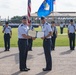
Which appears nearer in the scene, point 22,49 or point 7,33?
point 22,49

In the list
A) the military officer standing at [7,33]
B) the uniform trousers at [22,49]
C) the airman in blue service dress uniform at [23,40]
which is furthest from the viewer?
the military officer standing at [7,33]

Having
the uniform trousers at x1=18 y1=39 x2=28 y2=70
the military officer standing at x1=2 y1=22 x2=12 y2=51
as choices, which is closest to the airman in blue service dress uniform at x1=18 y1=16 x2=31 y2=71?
the uniform trousers at x1=18 y1=39 x2=28 y2=70

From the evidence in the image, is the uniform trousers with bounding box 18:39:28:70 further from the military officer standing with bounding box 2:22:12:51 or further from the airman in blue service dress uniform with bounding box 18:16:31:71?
the military officer standing with bounding box 2:22:12:51

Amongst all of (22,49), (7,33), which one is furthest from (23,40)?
(7,33)

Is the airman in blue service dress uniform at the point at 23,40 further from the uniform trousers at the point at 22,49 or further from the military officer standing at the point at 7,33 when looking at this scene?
the military officer standing at the point at 7,33

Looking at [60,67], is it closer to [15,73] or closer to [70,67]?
[70,67]

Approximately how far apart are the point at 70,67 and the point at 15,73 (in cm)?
233

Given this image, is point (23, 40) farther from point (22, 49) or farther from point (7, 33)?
point (7, 33)

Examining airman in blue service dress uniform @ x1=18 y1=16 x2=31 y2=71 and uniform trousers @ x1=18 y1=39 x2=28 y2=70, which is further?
uniform trousers @ x1=18 y1=39 x2=28 y2=70

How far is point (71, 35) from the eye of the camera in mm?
18016

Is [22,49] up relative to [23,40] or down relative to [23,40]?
down

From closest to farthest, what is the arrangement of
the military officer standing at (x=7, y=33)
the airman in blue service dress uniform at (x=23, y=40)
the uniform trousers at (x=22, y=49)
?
the airman in blue service dress uniform at (x=23, y=40) → the uniform trousers at (x=22, y=49) → the military officer standing at (x=7, y=33)

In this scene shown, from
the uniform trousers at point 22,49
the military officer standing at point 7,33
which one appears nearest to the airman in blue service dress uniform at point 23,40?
the uniform trousers at point 22,49

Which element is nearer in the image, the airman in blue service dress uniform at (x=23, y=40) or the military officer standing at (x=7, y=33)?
the airman in blue service dress uniform at (x=23, y=40)
